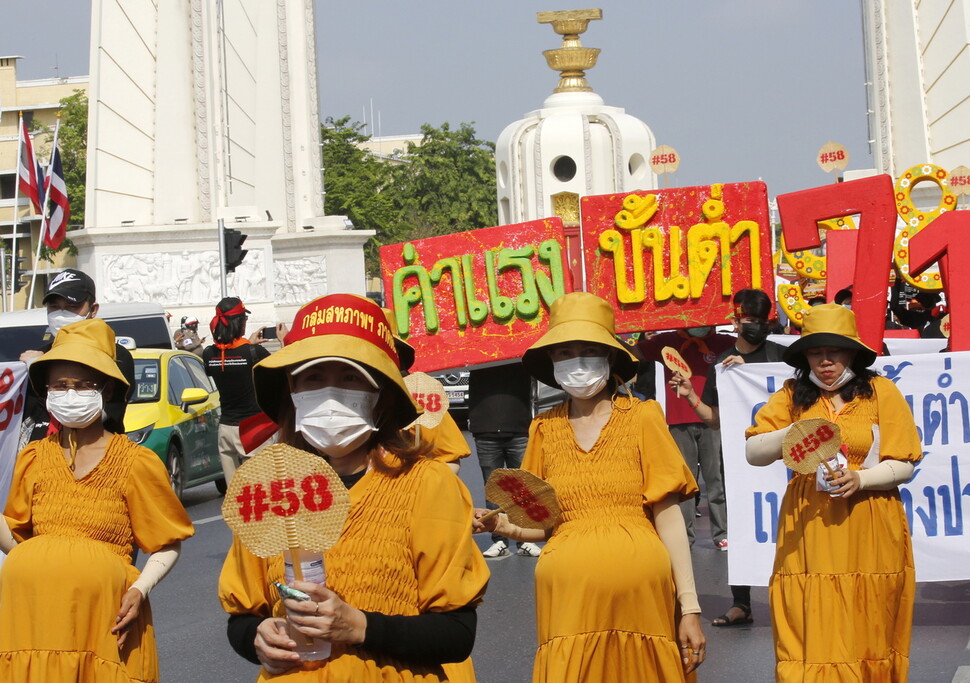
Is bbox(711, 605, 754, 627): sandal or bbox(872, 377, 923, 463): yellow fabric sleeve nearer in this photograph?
bbox(872, 377, 923, 463): yellow fabric sleeve

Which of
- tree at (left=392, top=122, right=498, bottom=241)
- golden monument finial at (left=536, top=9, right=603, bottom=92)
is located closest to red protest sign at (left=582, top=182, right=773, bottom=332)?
golden monument finial at (left=536, top=9, right=603, bottom=92)

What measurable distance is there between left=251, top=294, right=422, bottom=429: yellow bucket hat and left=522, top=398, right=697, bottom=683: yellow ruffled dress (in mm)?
1465

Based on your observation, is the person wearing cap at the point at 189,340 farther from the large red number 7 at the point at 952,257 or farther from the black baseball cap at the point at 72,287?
the black baseball cap at the point at 72,287

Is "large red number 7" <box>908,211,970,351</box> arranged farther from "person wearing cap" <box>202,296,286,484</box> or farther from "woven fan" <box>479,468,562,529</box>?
"woven fan" <box>479,468,562,529</box>

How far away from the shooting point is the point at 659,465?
484cm

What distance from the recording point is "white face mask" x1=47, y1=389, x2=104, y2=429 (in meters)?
4.85

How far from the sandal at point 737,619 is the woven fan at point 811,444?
9.70 ft

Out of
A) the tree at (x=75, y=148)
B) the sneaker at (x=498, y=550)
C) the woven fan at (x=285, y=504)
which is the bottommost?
the sneaker at (x=498, y=550)

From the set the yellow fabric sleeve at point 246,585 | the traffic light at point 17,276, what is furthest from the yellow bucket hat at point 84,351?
the traffic light at point 17,276

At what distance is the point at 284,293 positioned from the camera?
38.2 metres

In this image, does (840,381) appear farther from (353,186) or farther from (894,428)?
(353,186)

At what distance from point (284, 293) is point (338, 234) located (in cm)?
202

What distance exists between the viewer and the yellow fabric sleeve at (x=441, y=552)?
131 inches

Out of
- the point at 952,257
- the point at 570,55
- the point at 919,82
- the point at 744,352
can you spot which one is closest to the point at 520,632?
the point at 744,352
